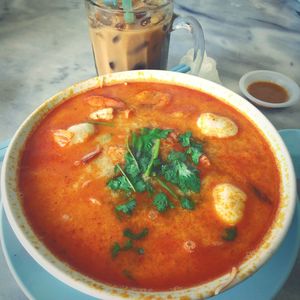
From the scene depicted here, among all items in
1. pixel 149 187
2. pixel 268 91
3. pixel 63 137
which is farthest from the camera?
pixel 268 91

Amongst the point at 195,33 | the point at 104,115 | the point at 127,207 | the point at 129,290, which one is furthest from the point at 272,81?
the point at 129,290

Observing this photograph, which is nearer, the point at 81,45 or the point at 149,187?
the point at 149,187

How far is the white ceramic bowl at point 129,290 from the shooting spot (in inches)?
35.1

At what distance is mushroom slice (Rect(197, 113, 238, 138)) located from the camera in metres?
1.31

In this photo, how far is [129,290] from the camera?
90 cm

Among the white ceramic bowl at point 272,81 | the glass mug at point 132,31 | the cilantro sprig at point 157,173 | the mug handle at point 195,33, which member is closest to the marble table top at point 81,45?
the white ceramic bowl at point 272,81

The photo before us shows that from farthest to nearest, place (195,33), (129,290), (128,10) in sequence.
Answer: (195,33)
(128,10)
(129,290)

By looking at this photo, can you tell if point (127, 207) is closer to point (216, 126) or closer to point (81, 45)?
point (216, 126)

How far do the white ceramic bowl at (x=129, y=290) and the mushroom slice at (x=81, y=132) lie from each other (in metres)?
0.17

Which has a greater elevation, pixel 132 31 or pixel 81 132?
pixel 132 31

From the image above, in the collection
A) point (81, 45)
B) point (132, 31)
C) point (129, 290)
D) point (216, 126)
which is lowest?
point (81, 45)

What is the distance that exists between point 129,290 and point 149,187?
34 cm

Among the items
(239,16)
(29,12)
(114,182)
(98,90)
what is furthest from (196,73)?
(29,12)

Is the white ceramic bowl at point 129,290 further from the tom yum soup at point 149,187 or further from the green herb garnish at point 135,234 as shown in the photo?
the green herb garnish at point 135,234
